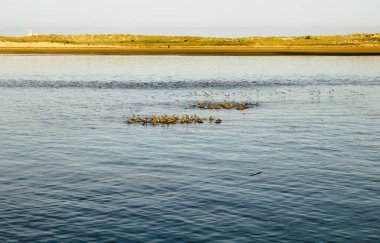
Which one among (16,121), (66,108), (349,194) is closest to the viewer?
(349,194)

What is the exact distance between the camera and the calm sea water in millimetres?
15969

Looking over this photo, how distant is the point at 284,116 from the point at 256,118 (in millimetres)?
2323

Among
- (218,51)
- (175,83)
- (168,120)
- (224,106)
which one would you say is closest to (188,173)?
(168,120)

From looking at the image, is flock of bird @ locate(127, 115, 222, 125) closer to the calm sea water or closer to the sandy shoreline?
the calm sea water

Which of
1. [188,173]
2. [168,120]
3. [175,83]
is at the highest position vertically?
[175,83]

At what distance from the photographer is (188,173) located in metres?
22.5

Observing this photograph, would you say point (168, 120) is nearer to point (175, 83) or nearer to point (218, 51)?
point (175, 83)

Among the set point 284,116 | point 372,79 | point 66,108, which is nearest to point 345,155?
point 284,116

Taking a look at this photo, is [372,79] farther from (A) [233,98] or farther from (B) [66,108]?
(B) [66,108]

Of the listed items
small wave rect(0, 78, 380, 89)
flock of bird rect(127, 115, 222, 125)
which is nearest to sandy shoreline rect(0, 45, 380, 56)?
small wave rect(0, 78, 380, 89)

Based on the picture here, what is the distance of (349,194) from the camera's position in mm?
19312

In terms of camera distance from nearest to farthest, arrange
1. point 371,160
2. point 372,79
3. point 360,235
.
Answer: point 360,235 < point 371,160 < point 372,79

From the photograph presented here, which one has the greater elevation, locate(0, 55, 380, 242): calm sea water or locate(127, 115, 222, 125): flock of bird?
locate(127, 115, 222, 125): flock of bird

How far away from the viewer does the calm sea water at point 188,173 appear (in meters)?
16.0
